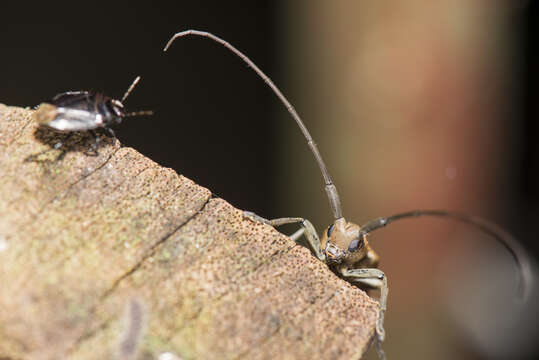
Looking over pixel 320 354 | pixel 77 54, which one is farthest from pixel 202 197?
pixel 77 54

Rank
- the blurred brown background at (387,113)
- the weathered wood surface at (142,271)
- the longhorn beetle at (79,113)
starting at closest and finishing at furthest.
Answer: the weathered wood surface at (142,271)
the longhorn beetle at (79,113)
the blurred brown background at (387,113)

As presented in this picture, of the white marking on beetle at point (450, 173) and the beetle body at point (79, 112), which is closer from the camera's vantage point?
the beetle body at point (79, 112)

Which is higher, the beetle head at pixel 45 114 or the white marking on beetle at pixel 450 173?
the beetle head at pixel 45 114

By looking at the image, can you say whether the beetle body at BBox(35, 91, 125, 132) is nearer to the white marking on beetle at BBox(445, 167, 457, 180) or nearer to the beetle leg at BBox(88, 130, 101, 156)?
the beetle leg at BBox(88, 130, 101, 156)

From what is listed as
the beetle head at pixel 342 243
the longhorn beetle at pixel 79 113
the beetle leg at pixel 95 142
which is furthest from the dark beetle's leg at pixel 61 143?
the beetle head at pixel 342 243

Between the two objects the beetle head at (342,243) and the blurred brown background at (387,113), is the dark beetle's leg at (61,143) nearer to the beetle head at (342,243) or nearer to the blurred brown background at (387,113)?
the beetle head at (342,243)

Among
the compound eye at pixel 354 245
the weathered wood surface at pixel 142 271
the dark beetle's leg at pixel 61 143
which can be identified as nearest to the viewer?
the weathered wood surface at pixel 142 271

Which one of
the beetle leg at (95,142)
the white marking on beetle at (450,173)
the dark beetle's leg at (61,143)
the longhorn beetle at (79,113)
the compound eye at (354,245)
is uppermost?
the longhorn beetle at (79,113)
